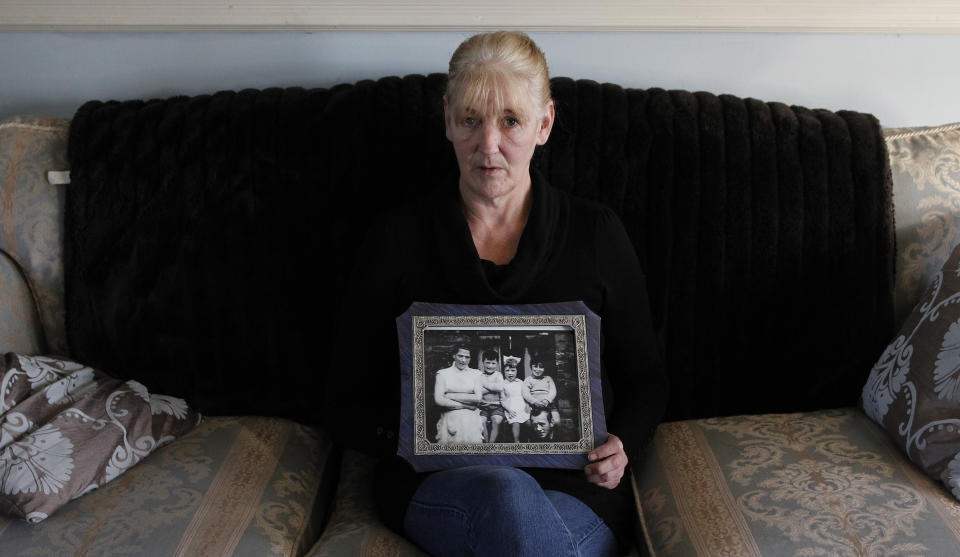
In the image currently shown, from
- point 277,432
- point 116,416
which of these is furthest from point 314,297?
point 116,416

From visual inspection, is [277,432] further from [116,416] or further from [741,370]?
[741,370]

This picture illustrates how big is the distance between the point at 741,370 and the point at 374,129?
0.86m

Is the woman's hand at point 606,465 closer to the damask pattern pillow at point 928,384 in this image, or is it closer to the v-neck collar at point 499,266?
the v-neck collar at point 499,266

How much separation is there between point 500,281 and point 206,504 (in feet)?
1.96

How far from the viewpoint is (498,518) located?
1.17 metres

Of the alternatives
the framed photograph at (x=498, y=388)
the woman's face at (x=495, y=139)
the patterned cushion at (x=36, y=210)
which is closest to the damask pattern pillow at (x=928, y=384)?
the framed photograph at (x=498, y=388)

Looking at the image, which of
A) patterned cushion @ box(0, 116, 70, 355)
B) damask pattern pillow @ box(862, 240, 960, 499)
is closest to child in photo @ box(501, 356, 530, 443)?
damask pattern pillow @ box(862, 240, 960, 499)

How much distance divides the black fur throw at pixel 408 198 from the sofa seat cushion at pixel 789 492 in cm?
16

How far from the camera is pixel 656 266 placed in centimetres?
158

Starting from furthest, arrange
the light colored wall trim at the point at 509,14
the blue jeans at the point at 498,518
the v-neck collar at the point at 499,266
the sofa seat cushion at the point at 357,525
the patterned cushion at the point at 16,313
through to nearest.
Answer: the light colored wall trim at the point at 509,14 < the patterned cushion at the point at 16,313 < the v-neck collar at the point at 499,266 < the sofa seat cushion at the point at 357,525 < the blue jeans at the point at 498,518

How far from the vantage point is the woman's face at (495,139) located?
1.33 meters

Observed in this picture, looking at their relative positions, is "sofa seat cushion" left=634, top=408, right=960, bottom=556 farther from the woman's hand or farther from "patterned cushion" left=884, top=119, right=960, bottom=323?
"patterned cushion" left=884, top=119, right=960, bottom=323

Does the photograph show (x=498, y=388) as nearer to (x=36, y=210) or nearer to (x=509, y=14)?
(x=509, y=14)

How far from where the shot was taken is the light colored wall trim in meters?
1.74
